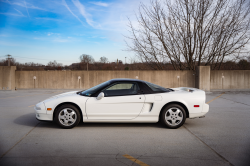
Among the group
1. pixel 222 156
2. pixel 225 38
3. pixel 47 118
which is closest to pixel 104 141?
pixel 47 118

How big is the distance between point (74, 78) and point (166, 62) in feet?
28.9

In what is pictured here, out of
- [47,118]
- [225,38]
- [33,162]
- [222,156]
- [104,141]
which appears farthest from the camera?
[225,38]

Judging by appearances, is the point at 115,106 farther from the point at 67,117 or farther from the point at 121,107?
the point at 67,117

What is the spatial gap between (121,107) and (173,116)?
139cm

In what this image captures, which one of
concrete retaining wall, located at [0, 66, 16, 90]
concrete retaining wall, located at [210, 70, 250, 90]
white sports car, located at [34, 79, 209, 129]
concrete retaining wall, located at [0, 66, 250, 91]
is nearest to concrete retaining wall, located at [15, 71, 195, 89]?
concrete retaining wall, located at [0, 66, 250, 91]

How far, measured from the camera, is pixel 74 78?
1780 centimetres

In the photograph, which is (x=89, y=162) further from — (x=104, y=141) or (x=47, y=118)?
(x=47, y=118)

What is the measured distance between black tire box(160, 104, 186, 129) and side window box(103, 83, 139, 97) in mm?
949

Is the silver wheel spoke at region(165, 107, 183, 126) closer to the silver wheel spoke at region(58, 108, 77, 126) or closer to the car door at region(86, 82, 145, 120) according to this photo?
the car door at region(86, 82, 145, 120)

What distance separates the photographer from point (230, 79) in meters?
17.5

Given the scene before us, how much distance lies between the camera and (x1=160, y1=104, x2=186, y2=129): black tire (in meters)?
5.19

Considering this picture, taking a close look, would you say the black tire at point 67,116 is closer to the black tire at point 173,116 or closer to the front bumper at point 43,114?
the front bumper at point 43,114

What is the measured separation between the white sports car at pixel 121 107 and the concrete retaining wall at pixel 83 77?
Result: 1230 centimetres

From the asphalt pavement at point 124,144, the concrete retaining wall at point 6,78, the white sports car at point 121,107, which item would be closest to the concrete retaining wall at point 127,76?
the concrete retaining wall at point 6,78
